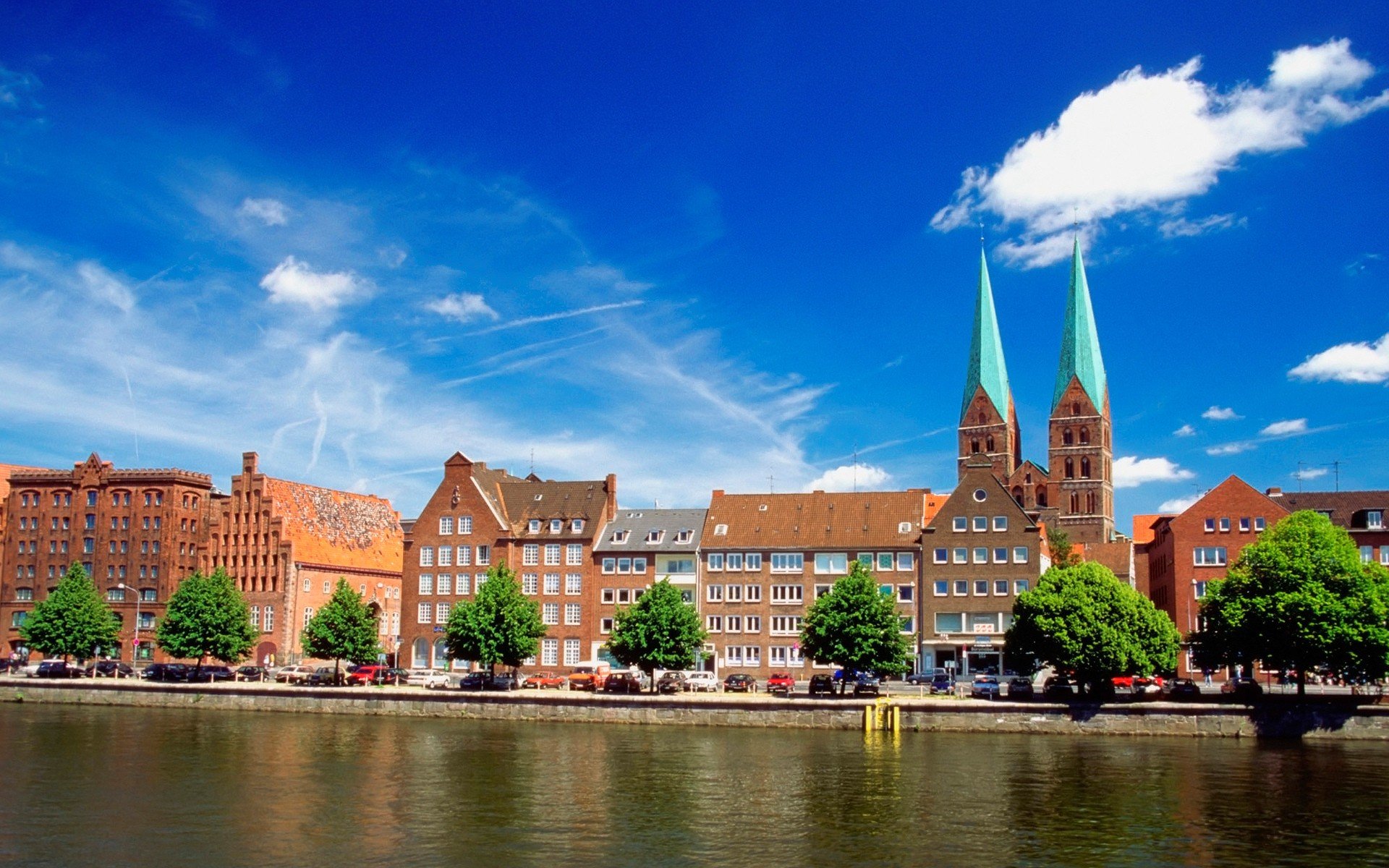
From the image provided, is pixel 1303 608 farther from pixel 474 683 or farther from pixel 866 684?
pixel 474 683

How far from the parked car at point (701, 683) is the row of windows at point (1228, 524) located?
48881mm

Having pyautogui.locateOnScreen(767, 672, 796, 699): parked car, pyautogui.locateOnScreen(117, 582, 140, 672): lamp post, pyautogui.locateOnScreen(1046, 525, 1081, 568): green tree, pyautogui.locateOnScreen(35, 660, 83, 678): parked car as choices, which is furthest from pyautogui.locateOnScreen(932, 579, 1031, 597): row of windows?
pyautogui.locateOnScreen(117, 582, 140, 672): lamp post

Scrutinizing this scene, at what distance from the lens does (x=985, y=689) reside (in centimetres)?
8531

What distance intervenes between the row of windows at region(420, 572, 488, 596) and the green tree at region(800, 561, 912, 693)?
127 feet

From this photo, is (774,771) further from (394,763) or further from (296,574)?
(296,574)

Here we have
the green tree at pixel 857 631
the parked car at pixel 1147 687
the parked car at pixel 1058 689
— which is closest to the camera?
the parked car at pixel 1058 689

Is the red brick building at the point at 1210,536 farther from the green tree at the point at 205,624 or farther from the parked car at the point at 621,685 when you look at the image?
the green tree at the point at 205,624

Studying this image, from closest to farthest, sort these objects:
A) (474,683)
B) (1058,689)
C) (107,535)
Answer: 1. (1058,689)
2. (474,683)
3. (107,535)

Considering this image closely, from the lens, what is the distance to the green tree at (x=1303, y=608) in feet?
240

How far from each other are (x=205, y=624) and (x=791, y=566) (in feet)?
167

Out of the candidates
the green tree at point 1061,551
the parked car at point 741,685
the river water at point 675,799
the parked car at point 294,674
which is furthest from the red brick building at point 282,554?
the green tree at point 1061,551

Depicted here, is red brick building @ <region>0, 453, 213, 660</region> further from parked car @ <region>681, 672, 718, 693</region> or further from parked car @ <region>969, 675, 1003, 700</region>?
parked car @ <region>969, 675, 1003, 700</region>

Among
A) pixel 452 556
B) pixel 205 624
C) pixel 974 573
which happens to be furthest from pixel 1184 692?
pixel 205 624

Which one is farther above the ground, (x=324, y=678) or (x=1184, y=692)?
(x=1184, y=692)
